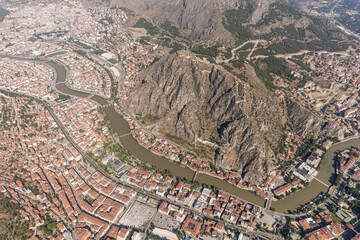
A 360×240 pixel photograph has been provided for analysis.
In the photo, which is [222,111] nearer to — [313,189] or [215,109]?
[215,109]

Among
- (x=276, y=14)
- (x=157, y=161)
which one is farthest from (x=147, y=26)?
(x=157, y=161)

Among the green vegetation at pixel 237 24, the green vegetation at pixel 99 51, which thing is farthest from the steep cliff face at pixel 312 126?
the green vegetation at pixel 99 51

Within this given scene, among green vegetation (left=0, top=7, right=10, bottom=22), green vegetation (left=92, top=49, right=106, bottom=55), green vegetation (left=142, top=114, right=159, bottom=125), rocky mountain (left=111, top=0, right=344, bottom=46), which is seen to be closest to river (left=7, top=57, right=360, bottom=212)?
green vegetation (left=142, top=114, right=159, bottom=125)

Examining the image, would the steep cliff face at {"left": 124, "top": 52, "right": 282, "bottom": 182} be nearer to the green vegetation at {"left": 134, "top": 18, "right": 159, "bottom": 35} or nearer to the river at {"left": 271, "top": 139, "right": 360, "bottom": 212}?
the river at {"left": 271, "top": 139, "right": 360, "bottom": 212}

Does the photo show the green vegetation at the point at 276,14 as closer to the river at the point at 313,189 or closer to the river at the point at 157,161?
the river at the point at 313,189

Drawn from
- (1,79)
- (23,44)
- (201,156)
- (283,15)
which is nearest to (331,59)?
(283,15)

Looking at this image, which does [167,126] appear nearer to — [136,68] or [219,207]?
[219,207]
